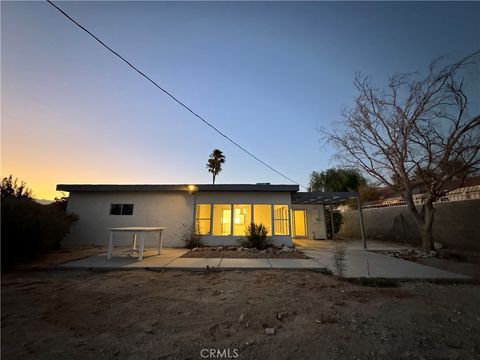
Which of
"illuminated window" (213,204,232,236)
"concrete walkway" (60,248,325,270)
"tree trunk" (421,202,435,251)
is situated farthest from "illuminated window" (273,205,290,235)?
"tree trunk" (421,202,435,251)

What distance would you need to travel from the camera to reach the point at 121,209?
10.8 metres

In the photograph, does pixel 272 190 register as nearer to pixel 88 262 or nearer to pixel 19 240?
pixel 88 262

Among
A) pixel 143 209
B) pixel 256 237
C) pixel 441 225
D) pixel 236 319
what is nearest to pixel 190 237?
pixel 143 209

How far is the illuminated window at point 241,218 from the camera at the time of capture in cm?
1060

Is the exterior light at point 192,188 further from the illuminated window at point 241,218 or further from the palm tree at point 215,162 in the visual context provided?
the palm tree at point 215,162

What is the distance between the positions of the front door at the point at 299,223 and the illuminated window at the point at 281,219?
608cm

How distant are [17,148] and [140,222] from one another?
20.3 feet

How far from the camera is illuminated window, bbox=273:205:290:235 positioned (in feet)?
34.3

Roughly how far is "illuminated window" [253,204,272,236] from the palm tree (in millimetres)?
14197

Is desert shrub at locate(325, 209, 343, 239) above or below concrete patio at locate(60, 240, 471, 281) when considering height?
above

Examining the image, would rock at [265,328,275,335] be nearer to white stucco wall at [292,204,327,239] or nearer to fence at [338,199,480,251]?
fence at [338,199,480,251]

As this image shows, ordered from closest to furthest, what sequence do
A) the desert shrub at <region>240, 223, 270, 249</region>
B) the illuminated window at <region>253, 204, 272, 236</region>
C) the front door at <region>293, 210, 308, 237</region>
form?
the desert shrub at <region>240, 223, 270, 249</region>, the illuminated window at <region>253, 204, 272, 236</region>, the front door at <region>293, 210, 308, 237</region>

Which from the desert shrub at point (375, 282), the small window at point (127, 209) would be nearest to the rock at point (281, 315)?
the desert shrub at point (375, 282)

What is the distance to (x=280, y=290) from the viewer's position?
13.7 feet
